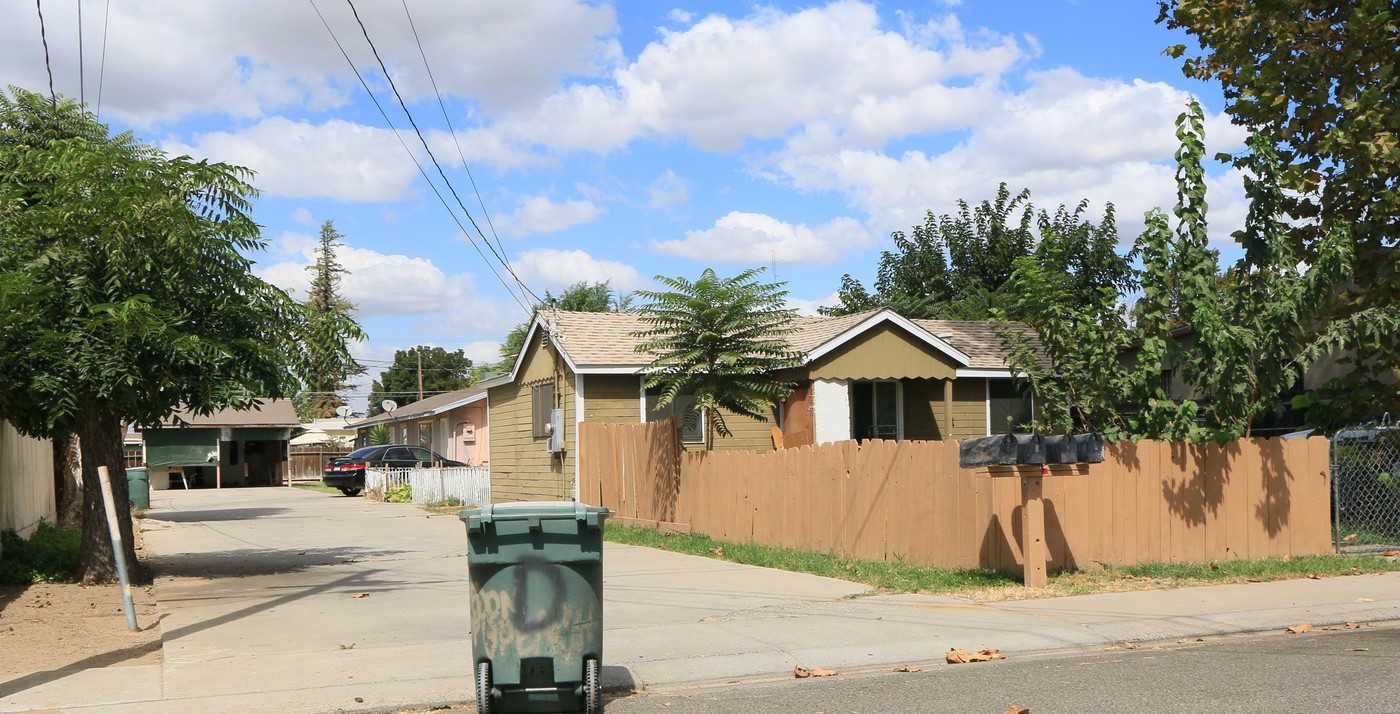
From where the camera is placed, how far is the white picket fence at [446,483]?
992 inches

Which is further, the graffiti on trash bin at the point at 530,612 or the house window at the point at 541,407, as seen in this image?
the house window at the point at 541,407

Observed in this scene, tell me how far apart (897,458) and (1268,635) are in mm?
4194

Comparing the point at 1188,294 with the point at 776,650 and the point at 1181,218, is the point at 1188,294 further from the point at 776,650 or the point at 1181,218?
the point at 776,650

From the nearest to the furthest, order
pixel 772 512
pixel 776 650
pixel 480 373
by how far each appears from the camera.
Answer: pixel 776 650, pixel 772 512, pixel 480 373

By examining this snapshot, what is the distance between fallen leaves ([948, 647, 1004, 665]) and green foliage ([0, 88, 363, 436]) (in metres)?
7.51

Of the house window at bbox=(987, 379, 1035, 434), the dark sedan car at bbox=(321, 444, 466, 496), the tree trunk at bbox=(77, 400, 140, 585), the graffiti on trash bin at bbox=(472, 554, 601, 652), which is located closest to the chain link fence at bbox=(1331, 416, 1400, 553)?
the house window at bbox=(987, 379, 1035, 434)

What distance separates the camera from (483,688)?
240 inches

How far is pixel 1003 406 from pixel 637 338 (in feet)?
24.5

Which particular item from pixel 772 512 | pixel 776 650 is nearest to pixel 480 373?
pixel 772 512

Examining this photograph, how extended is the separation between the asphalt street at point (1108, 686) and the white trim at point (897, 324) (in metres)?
12.1

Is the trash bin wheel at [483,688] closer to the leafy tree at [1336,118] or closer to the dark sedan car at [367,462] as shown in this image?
the leafy tree at [1336,118]

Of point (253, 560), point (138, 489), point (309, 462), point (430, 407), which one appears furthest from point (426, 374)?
point (253, 560)

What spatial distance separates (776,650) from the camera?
25.6 feet

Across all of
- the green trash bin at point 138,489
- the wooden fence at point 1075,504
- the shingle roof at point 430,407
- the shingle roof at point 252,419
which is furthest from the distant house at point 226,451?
the wooden fence at point 1075,504
